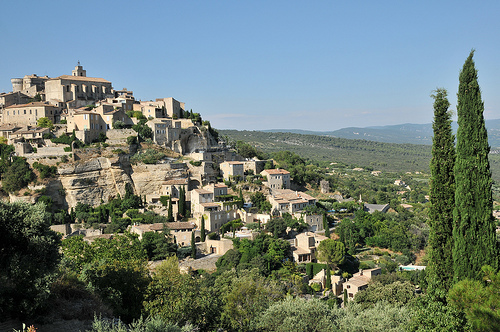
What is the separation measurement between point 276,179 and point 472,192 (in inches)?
1534

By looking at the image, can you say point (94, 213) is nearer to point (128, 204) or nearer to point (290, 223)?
point (128, 204)

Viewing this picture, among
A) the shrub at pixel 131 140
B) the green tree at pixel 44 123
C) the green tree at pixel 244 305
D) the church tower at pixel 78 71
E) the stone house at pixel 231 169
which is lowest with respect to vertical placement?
Result: the green tree at pixel 244 305

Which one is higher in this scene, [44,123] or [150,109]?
[150,109]

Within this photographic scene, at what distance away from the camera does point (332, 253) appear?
37.9 meters

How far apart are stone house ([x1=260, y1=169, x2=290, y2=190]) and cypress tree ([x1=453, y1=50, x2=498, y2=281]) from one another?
125 ft

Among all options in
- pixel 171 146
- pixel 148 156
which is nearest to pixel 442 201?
pixel 148 156

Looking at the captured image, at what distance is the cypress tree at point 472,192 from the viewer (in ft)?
42.1

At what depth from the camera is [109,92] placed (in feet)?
204

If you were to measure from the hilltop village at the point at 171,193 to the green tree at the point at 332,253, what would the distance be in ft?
0.32

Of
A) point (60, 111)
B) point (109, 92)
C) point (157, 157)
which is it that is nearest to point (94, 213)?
point (157, 157)

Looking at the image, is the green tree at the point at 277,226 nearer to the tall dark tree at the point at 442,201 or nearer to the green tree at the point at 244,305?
the green tree at the point at 244,305

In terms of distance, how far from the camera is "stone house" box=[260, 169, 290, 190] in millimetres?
51438

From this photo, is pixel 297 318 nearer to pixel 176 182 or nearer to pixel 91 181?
pixel 176 182

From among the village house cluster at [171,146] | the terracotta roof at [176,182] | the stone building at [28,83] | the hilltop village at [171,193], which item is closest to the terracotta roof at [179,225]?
the village house cluster at [171,146]
